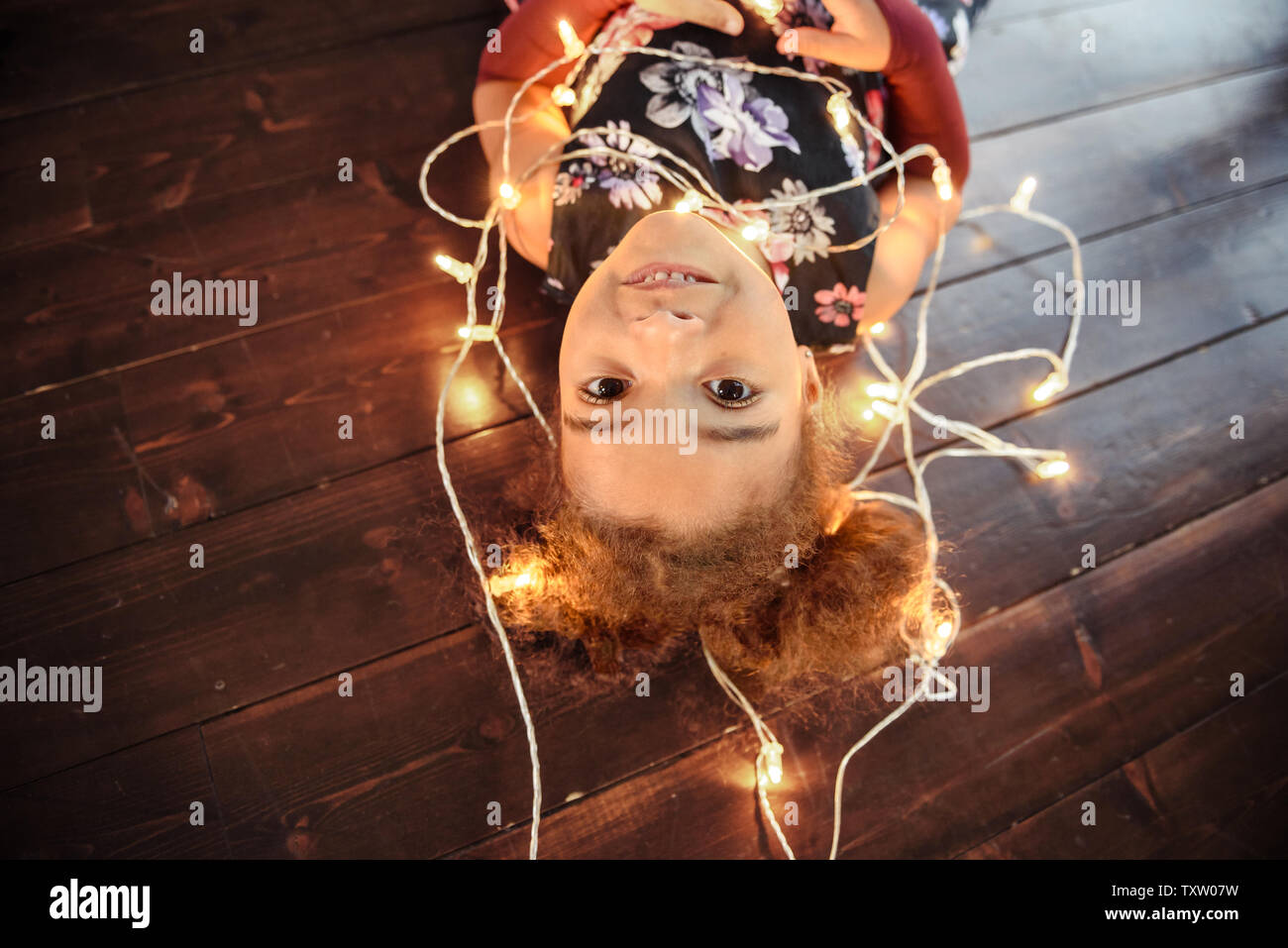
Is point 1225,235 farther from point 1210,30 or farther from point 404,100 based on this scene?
point 404,100

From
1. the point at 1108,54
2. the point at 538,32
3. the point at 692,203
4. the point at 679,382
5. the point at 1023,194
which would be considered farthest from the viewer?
the point at 1108,54

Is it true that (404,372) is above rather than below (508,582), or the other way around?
above

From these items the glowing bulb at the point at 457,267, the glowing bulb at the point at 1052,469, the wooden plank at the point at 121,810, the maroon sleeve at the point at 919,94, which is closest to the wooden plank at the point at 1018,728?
the glowing bulb at the point at 1052,469

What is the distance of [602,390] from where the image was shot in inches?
28.1

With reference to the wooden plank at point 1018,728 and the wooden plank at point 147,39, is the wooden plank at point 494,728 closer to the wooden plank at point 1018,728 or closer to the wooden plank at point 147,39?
the wooden plank at point 1018,728

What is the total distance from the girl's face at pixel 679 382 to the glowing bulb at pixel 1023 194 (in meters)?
0.62

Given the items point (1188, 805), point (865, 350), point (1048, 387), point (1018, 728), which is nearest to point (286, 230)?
point (865, 350)

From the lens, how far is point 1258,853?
101 centimetres

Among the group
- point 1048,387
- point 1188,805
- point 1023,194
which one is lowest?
point 1188,805

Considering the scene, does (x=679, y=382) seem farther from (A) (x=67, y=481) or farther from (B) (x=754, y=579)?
(A) (x=67, y=481)

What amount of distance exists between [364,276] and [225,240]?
0.20 meters

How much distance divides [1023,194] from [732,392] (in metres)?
0.74

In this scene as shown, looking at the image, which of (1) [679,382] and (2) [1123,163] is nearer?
(1) [679,382]
